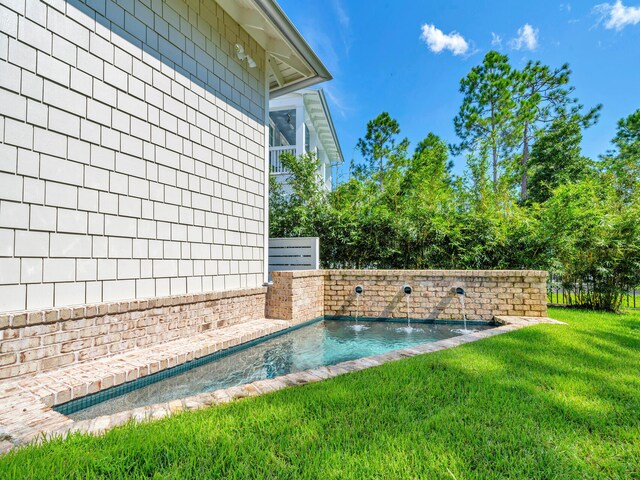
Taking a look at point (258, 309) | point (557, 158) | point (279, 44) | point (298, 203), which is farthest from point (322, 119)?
point (557, 158)

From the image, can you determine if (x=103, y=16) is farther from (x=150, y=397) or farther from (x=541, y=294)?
(x=541, y=294)

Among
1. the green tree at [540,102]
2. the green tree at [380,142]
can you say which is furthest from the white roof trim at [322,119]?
the green tree at [540,102]

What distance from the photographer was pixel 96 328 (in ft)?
10.6

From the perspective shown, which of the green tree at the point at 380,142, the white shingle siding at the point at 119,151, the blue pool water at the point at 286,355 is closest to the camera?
the white shingle siding at the point at 119,151

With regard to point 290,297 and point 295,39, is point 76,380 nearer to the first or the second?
point 290,297

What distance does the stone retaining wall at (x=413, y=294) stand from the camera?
5.89 metres

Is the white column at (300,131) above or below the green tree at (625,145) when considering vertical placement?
below

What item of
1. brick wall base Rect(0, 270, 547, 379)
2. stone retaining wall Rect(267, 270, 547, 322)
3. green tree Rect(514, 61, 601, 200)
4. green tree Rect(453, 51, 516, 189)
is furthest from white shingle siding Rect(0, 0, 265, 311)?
green tree Rect(514, 61, 601, 200)

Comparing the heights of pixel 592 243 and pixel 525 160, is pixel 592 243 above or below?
below

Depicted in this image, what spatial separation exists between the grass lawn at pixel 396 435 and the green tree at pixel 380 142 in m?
15.7

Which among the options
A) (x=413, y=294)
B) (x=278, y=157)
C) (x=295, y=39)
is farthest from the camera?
(x=278, y=157)

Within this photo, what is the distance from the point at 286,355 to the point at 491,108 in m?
17.5

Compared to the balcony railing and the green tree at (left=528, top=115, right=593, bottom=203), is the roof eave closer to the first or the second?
the balcony railing

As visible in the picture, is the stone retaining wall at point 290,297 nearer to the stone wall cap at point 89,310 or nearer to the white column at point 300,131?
the stone wall cap at point 89,310
